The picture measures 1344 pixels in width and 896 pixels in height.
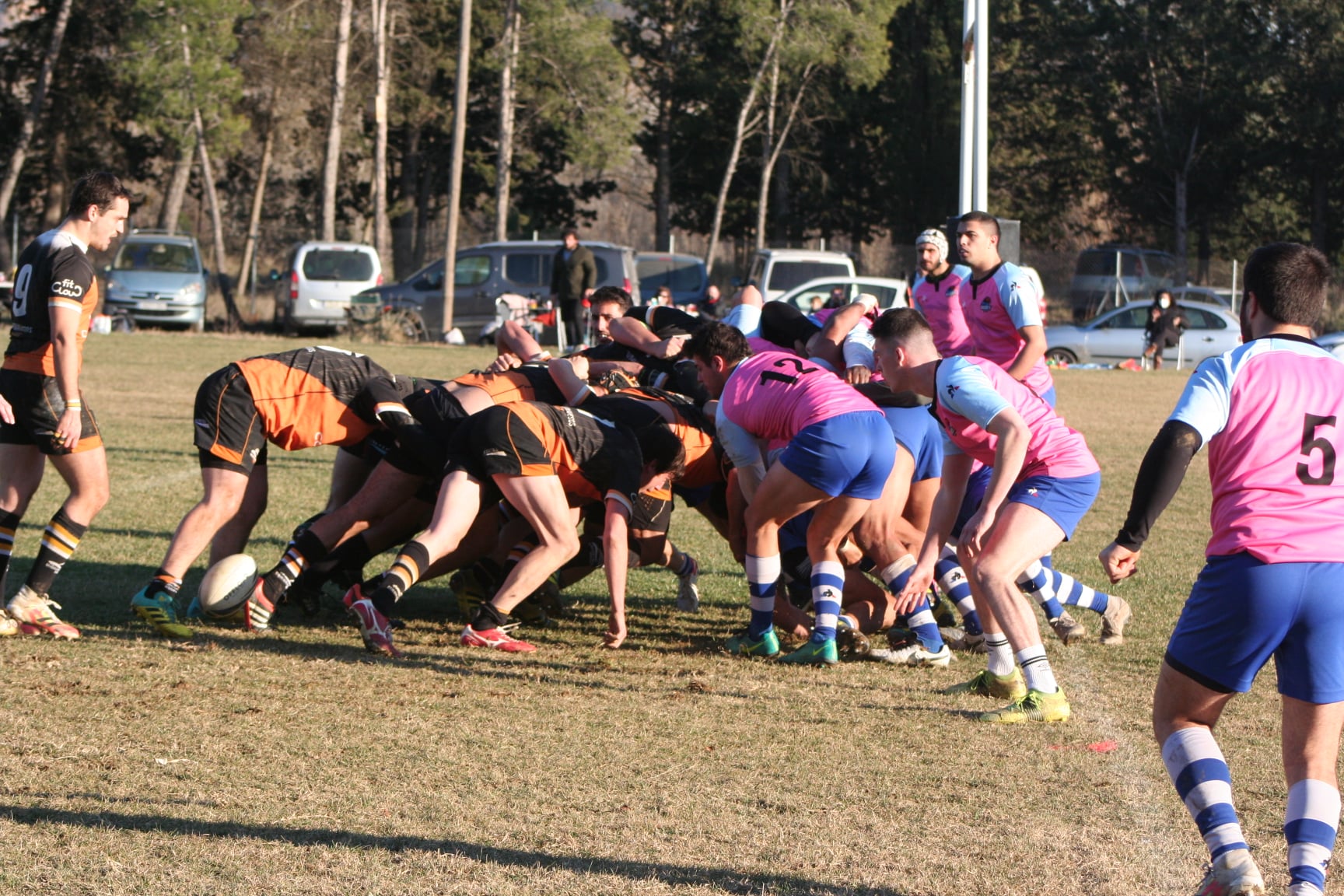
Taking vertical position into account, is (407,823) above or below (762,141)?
below

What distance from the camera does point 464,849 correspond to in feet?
12.6

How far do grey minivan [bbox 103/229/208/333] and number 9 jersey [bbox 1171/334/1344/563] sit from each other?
26.0m

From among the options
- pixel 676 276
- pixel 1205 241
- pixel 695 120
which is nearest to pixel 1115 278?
pixel 1205 241

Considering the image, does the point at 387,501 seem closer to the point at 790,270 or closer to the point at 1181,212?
the point at 790,270

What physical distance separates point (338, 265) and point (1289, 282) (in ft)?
83.0

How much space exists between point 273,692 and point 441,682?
65 centimetres

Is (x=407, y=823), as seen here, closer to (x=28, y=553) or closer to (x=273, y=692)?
(x=273, y=692)

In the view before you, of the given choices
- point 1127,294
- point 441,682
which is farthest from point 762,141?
point 441,682

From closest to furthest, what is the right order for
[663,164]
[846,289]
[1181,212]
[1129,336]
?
[846,289] < [1129,336] < [1181,212] < [663,164]

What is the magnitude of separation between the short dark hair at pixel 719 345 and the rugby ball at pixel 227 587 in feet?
7.67

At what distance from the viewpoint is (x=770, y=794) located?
14.4ft

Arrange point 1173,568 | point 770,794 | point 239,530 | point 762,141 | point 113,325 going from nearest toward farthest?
point 770,794 < point 239,530 < point 1173,568 < point 113,325 < point 762,141

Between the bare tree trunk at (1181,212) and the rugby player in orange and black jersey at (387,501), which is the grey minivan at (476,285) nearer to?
the rugby player in orange and black jersey at (387,501)

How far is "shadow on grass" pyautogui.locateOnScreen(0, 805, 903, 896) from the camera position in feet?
12.0
